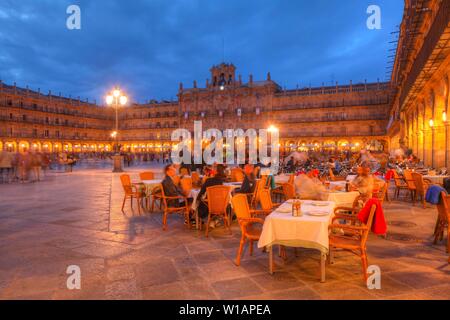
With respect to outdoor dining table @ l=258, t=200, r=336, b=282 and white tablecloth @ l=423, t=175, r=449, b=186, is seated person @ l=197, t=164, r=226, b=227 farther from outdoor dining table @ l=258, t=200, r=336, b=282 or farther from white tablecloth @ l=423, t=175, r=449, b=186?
white tablecloth @ l=423, t=175, r=449, b=186

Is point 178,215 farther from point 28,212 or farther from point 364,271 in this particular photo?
point 364,271

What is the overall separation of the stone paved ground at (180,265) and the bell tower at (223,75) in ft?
147

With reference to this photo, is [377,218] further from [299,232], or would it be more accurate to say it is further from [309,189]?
[309,189]

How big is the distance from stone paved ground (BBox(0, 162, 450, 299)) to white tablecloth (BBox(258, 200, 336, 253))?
1.22 ft

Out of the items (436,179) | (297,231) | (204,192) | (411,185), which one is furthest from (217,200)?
(436,179)

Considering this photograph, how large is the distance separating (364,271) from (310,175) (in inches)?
95.0

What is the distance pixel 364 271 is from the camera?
3223 millimetres

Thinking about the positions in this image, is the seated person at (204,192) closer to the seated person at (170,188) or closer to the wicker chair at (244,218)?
the seated person at (170,188)

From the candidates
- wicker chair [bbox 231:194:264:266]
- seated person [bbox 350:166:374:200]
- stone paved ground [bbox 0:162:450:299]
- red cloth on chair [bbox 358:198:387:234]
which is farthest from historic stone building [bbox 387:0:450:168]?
wicker chair [bbox 231:194:264:266]

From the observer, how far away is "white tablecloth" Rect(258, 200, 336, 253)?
3209 millimetres

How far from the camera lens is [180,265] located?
3.70 meters

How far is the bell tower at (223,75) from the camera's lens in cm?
4894

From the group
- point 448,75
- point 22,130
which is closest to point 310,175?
point 448,75

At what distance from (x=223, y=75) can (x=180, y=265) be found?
48.2 meters
